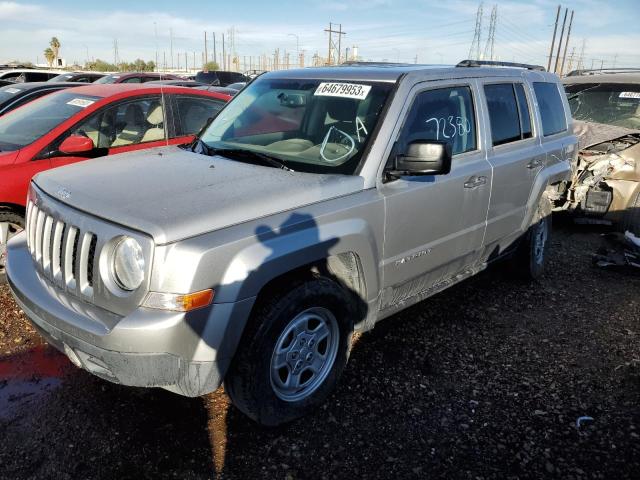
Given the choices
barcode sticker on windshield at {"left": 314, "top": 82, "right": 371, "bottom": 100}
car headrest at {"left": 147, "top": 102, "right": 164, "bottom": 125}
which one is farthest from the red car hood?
barcode sticker on windshield at {"left": 314, "top": 82, "right": 371, "bottom": 100}

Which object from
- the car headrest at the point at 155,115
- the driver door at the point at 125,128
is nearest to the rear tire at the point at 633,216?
the driver door at the point at 125,128

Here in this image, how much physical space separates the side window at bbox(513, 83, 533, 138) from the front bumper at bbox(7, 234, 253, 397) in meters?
3.12

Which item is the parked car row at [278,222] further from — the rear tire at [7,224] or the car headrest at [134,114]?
the car headrest at [134,114]

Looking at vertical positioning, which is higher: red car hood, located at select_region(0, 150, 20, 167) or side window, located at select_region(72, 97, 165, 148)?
side window, located at select_region(72, 97, 165, 148)

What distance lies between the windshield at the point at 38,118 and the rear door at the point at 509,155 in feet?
12.4

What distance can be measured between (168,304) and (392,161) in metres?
1.59

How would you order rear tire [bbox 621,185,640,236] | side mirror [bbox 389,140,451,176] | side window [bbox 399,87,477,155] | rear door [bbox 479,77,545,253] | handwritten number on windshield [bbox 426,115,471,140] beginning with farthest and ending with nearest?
rear tire [bbox 621,185,640,236]
rear door [bbox 479,77,545,253]
handwritten number on windshield [bbox 426,115,471,140]
side window [bbox 399,87,477,155]
side mirror [bbox 389,140,451,176]

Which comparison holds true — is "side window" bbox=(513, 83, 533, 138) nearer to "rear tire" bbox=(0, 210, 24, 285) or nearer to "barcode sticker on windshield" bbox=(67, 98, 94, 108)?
"barcode sticker on windshield" bbox=(67, 98, 94, 108)

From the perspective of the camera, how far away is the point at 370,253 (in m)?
3.05

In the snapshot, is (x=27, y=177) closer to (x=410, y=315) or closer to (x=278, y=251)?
(x=278, y=251)

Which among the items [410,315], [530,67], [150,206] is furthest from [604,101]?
[150,206]

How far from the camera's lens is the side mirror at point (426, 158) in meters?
2.99

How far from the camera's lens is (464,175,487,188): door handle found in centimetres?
371

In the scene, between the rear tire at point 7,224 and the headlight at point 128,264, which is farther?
the rear tire at point 7,224
